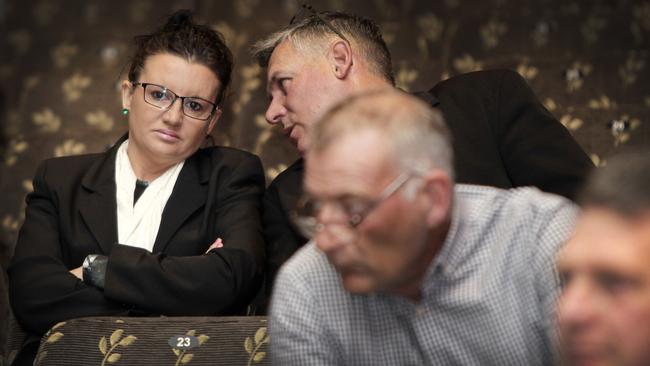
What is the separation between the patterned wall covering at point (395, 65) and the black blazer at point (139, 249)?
16 cm

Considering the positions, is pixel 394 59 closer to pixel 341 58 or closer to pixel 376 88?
pixel 341 58

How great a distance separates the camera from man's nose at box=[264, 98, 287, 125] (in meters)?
2.47

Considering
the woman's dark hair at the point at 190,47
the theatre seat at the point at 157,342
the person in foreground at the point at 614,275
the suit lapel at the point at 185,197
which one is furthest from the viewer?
the woman's dark hair at the point at 190,47

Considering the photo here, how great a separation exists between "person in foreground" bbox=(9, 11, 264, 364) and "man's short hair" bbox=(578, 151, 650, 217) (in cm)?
129

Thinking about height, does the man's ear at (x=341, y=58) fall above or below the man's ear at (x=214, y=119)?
above

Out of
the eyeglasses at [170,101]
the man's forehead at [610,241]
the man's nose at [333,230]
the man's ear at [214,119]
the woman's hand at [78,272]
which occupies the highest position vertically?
the man's forehead at [610,241]

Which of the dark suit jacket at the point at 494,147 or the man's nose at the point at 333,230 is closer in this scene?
the man's nose at the point at 333,230

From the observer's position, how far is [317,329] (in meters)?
1.55

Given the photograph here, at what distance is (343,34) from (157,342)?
3.24 ft

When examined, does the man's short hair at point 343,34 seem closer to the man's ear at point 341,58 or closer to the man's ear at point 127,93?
the man's ear at point 341,58

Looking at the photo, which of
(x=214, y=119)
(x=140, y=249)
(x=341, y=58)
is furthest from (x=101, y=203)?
(x=341, y=58)

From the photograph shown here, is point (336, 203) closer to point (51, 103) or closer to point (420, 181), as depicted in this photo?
point (420, 181)

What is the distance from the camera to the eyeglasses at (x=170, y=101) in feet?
8.18

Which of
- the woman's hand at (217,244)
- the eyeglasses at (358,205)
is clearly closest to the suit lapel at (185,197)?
the woman's hand at (217,244)
